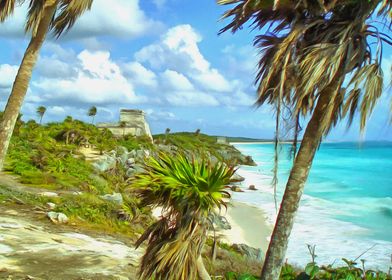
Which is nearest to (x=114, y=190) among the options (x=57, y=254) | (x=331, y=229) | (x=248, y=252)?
(x=248, y=252)

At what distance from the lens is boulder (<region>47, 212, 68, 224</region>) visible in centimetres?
1221

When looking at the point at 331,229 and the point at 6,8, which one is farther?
the point at 331,229

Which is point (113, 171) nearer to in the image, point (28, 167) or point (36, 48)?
point (28, 167)

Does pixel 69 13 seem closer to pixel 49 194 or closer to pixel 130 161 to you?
pixel 49 194

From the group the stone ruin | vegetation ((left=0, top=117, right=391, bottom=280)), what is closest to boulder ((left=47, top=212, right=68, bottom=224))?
vegetation ((left=0, top=117, right=391, bottom=280))

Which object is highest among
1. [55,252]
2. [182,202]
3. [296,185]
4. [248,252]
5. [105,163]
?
[296,185]

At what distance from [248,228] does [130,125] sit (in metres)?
30.6

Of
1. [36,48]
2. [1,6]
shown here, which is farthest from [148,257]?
[1,6]

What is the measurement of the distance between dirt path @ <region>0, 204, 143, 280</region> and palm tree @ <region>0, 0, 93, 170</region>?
1.66 meters

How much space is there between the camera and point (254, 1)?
19.9ft

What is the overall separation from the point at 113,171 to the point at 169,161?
23.3 meters

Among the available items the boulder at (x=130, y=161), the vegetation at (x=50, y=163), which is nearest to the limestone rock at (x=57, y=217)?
the vegetation at (x=50, y=163)

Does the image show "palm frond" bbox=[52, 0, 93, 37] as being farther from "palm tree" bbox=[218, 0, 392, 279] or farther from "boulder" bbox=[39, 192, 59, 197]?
"boulder" bbox=[39, 192, 59, 197]

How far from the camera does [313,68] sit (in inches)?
223
